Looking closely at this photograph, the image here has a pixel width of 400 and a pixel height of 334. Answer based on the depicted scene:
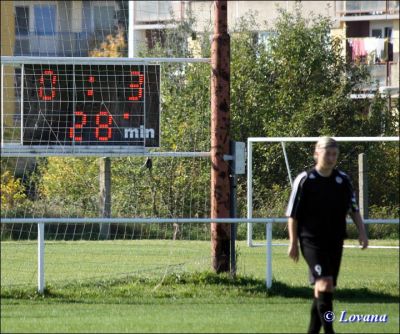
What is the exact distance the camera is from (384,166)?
66.7ft

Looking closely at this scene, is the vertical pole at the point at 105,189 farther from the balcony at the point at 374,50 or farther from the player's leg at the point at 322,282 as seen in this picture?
the balcony at the point at 374,50

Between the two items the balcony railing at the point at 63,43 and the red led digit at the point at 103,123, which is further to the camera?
the balcony railing at the point at 63,43

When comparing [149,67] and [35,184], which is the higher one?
[149,67]

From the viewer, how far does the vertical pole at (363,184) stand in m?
18.4

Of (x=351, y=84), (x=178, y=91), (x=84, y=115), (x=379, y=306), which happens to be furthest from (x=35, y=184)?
(x=351, y=84)

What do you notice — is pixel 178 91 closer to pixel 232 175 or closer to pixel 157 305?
pixel 232 175

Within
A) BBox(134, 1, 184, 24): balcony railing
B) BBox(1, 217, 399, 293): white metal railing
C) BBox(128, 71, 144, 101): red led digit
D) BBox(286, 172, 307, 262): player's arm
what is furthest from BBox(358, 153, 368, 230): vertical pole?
BBox(134, 1, 184, 24): balcony railing

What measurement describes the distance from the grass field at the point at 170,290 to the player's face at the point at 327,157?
1.97 meters

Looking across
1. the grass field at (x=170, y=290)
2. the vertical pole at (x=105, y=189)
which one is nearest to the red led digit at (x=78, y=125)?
the grass field at (x=170, y=290)

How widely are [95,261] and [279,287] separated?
264cm

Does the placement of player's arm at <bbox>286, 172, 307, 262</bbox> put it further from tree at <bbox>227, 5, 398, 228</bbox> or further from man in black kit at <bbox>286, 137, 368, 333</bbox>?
tree at <bbox>227, 5, 398, 228</bbox>

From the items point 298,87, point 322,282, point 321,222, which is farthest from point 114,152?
point 298,87

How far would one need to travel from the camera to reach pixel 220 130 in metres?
14.8

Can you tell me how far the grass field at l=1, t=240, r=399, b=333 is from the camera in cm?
1091
